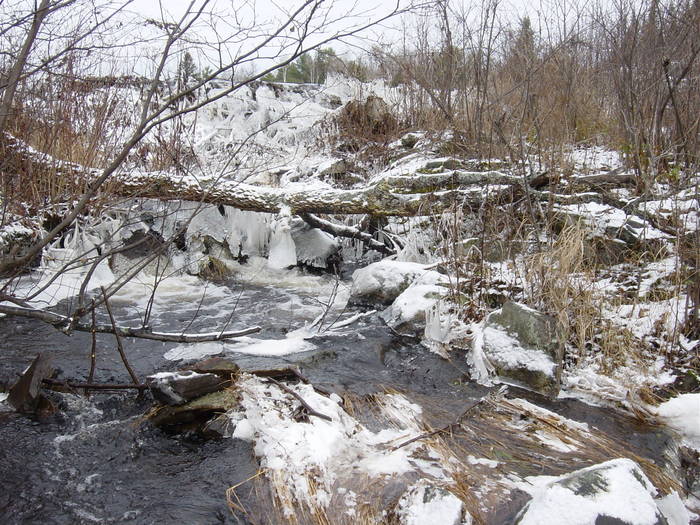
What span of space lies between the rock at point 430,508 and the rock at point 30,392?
2.42 m

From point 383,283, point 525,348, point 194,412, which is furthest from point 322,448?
point 383,283

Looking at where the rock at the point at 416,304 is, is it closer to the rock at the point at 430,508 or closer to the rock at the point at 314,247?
the rock at the point at 314,247

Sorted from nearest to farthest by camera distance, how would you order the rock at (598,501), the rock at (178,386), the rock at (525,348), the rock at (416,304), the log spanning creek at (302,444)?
the rock at (598,501) < the log spanning creek at (302,444) < the rock at (178,386) < the rock at (525,348) < the rock at (416,304)

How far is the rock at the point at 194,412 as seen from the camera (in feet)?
10.1

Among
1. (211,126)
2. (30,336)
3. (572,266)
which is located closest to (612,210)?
(572,266)

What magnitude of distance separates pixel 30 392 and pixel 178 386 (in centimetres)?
94

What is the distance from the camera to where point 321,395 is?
3.38 m

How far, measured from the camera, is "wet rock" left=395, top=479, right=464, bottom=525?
7.01ft

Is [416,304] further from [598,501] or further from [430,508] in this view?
[598,501]

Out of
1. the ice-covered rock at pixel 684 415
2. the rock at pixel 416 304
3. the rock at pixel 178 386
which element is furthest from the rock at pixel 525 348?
the rock at pixel 178 386

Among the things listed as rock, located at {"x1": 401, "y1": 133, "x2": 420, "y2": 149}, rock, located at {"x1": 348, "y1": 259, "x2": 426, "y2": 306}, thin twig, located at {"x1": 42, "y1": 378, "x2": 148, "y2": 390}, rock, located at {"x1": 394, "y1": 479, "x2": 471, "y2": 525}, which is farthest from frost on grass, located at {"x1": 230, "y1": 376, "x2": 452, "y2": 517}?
rock, located at {"x1": 401, "y1": 133, "x2": 420, "y2": 149}

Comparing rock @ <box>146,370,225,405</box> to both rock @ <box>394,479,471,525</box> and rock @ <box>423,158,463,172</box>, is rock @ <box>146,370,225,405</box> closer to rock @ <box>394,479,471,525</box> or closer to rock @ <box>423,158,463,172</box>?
rock @ <box>394,479,471,525</box>

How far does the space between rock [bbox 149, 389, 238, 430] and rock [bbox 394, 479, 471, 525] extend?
4.54 ft

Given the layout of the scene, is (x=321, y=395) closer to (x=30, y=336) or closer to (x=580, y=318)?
(x=580, y=318)
